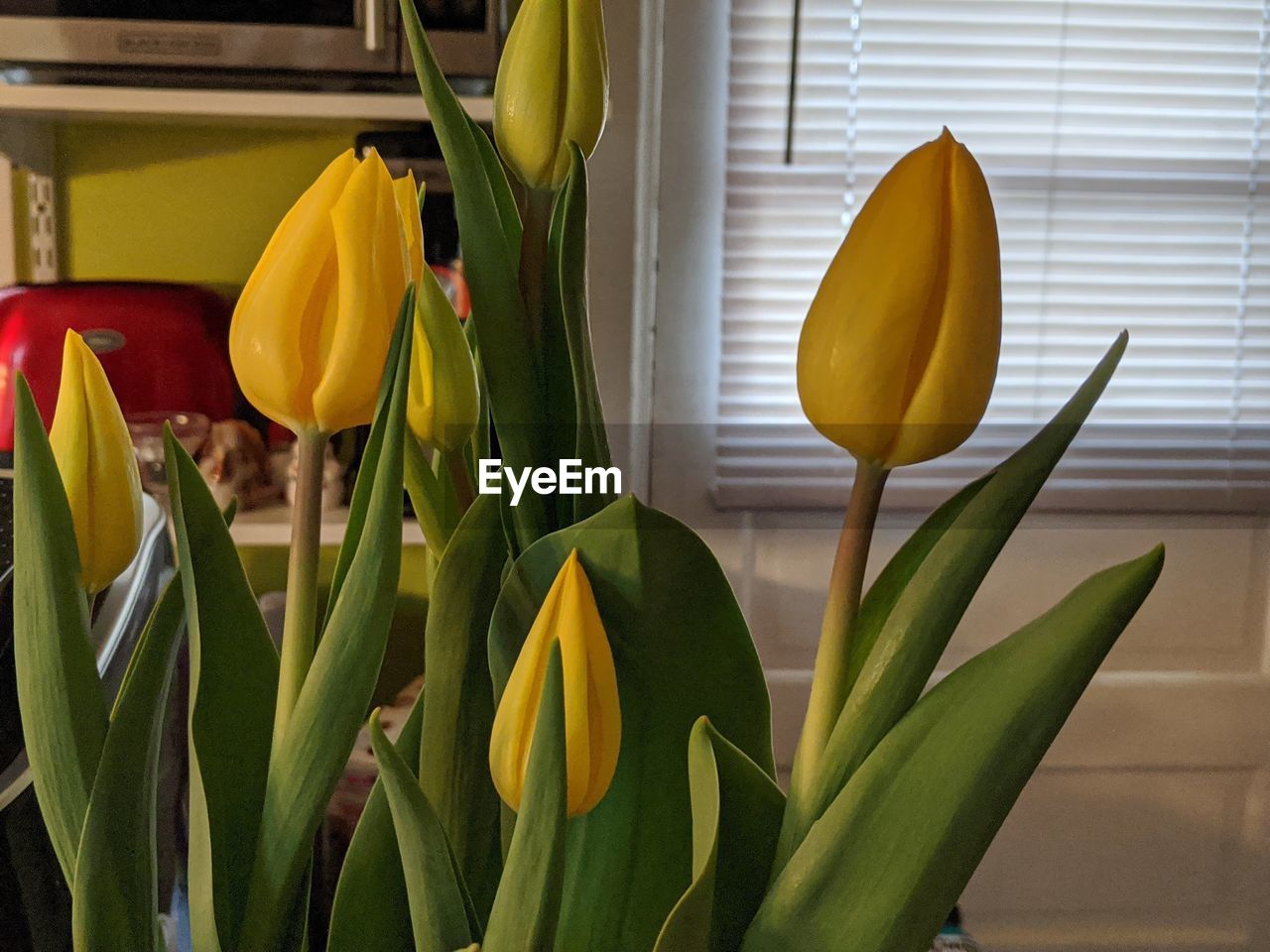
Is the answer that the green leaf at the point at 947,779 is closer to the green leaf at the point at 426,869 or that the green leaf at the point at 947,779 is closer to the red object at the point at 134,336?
the green leaf at the point at 426,869

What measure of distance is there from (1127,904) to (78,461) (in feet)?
1.33

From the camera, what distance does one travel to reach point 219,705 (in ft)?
0.52

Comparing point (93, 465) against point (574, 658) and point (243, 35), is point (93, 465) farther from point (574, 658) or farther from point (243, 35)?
point (243, 35)

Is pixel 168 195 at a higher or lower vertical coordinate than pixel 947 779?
higher

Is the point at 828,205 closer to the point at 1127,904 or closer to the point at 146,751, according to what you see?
the point at 1127,904

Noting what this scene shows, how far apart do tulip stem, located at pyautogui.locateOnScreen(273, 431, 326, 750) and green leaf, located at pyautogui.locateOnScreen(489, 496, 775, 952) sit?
27mm

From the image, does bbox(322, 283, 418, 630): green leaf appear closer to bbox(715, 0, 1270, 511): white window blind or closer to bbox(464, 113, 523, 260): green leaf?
bbox(464, 113, 523, 260): green leaf

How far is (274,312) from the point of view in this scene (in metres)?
0.13

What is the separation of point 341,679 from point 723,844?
0.19ft

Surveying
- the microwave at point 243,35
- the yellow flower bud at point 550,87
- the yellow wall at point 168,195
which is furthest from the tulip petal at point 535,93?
the yellow wall at point 168,195

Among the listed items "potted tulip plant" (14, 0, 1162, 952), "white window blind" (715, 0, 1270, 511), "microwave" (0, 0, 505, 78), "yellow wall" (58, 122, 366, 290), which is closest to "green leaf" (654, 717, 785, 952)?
"potted tulip plant" (14, 0, 1162, 952)

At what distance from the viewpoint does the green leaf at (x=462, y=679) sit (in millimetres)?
160

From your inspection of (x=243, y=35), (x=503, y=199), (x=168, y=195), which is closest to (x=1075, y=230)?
(x=503, y=199)

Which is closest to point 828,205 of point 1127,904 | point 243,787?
point 1127,904
